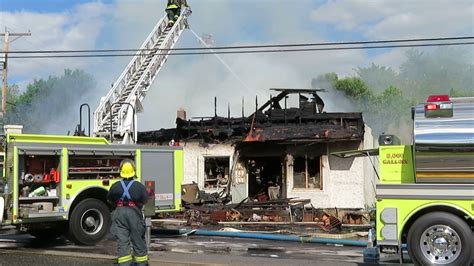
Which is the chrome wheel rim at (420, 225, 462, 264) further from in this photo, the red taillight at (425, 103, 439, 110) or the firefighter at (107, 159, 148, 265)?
the firefighter at (107, 159, 148, 265)

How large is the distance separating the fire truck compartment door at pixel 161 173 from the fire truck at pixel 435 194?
5.46 meters

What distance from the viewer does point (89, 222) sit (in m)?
11.1

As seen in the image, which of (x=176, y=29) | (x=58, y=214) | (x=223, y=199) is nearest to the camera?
(x=58, y=214)

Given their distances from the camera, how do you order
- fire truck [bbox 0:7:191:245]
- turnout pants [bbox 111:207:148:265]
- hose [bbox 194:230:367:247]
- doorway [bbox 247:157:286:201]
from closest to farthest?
turnout pants [bbox 111:207:148:265], fire truck [bbox 0:7:191:245], hose [bbox 194:230:367:247], doorway [bbox 247:157:286:201]

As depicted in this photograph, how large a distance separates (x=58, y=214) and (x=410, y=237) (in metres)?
6.46

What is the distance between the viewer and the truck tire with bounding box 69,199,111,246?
1083 centimetres

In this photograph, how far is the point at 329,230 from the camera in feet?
45.0

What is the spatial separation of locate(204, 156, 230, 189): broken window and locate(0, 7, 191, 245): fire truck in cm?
622

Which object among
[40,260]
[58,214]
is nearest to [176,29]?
[58,214]

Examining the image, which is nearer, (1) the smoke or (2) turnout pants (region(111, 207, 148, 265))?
(2) turnout pants (region(111, 207, 148, 265))

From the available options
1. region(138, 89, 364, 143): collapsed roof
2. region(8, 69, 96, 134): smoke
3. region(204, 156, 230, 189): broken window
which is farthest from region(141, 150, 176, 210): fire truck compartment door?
region(8, 69, 96, 134): smoke

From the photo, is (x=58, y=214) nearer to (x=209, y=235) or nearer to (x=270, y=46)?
(x=209, y=235)

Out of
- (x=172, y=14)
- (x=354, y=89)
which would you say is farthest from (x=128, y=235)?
(x=354, y=89)

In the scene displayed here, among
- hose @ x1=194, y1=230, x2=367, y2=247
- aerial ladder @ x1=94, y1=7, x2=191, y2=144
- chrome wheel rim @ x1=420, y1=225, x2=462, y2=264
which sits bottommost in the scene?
hose @ x1=194, y1=230, x2=367, y2=247
